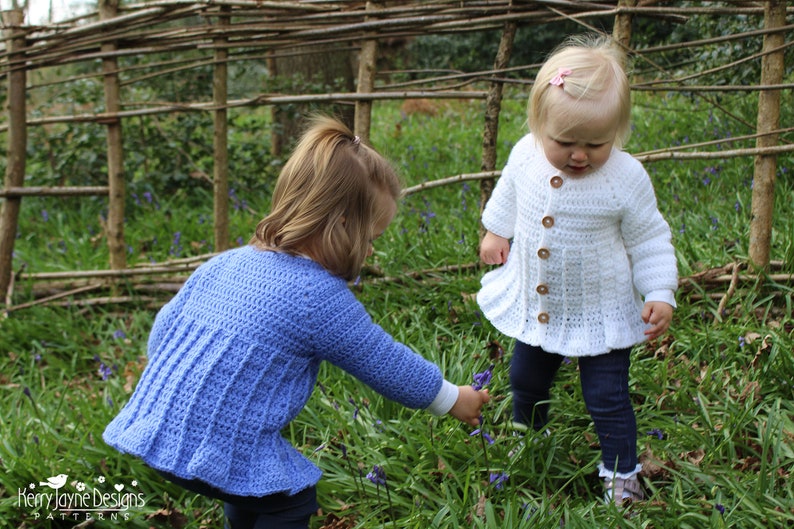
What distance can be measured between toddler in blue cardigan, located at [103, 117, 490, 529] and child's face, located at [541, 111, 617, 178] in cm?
44

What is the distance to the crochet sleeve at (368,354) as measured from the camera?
179cm

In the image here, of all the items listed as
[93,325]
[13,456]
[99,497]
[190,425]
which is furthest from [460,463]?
[93,325]

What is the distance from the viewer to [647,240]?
6.62 ft

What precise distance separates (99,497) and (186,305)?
947 mm

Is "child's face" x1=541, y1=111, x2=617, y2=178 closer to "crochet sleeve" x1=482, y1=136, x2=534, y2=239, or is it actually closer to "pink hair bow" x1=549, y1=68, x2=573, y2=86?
"pink hair bow" x1=549, y1=68, x2=573, y2=86

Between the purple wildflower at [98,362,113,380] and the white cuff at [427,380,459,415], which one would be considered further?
the purple wildflower at [98,362,113,380]

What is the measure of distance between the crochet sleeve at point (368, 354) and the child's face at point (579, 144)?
25.5 inches

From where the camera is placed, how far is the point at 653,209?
2.01 meters

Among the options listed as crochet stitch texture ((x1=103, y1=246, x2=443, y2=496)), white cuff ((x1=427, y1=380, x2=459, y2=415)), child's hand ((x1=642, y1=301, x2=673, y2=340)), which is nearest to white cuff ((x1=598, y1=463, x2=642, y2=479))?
child's hand ((x1=642, y1=301, x2=673, y2=340))

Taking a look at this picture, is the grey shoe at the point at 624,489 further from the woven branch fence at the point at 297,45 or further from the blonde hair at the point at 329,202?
the woven branch fence at the point at 297,45

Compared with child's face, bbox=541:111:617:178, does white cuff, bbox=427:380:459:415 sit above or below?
below

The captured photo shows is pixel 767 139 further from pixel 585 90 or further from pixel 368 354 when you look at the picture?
pixel 368 354

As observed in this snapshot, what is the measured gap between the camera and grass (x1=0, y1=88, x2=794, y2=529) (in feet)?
6.88

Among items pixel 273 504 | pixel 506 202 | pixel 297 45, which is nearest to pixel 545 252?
pixel 506 202
